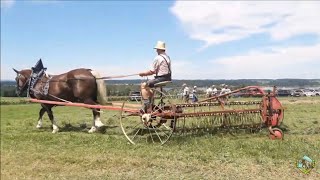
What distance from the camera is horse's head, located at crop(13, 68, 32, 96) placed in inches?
457

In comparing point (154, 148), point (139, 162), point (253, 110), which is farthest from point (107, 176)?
point (253, 110)

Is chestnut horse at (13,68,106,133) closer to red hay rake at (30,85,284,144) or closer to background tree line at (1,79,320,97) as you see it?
background tree line at (1,79,320,97)

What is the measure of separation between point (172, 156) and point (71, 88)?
4.93 m

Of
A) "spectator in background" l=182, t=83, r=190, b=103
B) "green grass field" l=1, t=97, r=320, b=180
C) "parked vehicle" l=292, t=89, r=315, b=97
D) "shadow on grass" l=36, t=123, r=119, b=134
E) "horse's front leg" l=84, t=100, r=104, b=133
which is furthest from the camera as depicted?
"shadow on grass" l=36, t=123, r=119, b=134

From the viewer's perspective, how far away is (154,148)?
7.22 metres

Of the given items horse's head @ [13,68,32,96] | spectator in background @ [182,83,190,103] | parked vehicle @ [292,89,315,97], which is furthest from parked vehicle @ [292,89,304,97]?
horse's head @ [13,68,32,96]

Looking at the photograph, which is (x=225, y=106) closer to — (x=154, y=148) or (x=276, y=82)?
(x=154, y=148)

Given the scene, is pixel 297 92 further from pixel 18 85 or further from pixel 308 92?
pixel 18 85

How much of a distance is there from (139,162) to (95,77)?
4.65 meters

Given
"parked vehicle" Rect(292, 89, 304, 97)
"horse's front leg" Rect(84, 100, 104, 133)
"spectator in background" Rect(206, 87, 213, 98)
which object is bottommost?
"horse's front leg" Rect(84, 100, 104, 133)

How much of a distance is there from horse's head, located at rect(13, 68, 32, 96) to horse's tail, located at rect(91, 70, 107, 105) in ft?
7.92

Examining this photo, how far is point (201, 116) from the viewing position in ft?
25.8

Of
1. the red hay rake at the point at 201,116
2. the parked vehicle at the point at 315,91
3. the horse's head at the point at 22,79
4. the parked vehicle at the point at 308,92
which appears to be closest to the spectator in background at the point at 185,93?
the red hay rake at the point at 201,116

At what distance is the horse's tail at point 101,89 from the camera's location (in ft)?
34.1
